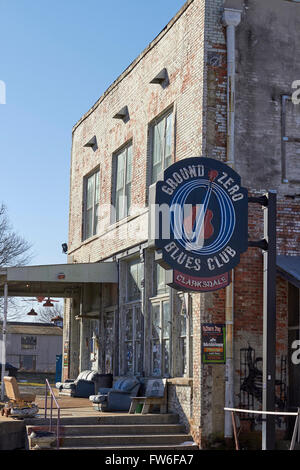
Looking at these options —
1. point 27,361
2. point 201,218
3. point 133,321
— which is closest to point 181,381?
point 133,321

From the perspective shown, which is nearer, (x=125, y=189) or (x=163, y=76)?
(x=163, y=76)

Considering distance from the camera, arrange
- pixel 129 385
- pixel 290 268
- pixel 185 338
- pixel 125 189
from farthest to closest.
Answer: pixel 125 189
pixel 129 385
pixel 185 338
pixel 290 268

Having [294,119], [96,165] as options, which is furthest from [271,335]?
[96,165]

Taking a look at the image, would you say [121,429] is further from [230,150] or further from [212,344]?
[230,150]

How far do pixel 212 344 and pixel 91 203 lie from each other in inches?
413

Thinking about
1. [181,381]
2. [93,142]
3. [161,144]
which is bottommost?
[181,381]

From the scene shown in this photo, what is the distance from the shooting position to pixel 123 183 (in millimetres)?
21266

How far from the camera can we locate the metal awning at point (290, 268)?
575 inches

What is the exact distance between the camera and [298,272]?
48.8 ft

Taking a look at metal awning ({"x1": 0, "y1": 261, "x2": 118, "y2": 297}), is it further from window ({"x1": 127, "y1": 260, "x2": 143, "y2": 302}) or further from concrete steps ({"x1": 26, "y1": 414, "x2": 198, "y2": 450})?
concrete steps ({"x1": 26, "y1": 414, "x2": 198, "y2": 450})

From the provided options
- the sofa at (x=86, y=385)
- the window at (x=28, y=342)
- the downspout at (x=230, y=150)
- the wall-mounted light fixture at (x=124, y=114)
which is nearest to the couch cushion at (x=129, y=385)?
the sofa at (x=86, y=385)

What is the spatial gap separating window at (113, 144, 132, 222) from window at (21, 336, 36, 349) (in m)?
39.2

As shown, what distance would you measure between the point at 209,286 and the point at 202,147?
4498mm
